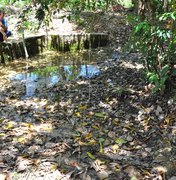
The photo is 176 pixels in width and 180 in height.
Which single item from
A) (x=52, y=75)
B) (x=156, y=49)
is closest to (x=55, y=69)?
(x=52, y=75)

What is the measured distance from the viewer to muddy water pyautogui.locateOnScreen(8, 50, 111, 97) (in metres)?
6.20

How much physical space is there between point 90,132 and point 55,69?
11.3ft

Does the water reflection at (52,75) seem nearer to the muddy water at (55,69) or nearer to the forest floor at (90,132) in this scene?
the muddy water at (55,69)

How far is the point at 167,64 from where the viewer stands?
4.21m

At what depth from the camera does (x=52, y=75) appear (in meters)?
6.64

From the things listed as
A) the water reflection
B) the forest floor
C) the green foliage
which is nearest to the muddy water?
the water reflection

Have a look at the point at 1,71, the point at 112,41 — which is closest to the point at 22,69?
the point at 1,71

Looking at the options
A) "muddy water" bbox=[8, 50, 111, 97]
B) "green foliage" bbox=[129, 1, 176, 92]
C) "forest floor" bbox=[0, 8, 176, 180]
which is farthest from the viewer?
"muddy water" bbox=[8, 50, 111, 97]

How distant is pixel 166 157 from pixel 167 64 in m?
1.36

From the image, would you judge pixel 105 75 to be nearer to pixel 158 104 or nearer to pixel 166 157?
pixel 158 104

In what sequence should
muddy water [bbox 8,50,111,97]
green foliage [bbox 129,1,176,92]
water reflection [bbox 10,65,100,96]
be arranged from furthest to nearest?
muddy water [bbox 8,50,111,97]
water reflection [bbox 10,65,100,96]
green foliage [bbox 129,1,176,92]

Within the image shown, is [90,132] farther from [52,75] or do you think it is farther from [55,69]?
[55,69]

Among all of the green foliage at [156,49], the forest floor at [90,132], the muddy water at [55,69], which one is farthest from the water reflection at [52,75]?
the green foliage at [156,49]

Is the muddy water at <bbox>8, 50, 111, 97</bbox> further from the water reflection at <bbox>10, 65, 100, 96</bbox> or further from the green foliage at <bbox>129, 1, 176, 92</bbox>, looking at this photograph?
the green foliage at <bbox>129, 1, 176, 92</bbox>
